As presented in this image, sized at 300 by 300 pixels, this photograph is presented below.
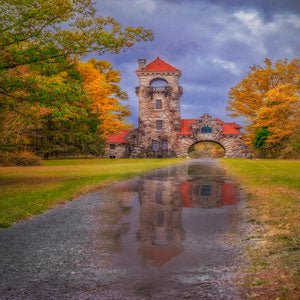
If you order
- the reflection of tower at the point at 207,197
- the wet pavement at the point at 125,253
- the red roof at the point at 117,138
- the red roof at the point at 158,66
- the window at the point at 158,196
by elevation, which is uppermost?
the red roof at the point at 158,66

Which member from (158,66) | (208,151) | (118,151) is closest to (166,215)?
(118,151)

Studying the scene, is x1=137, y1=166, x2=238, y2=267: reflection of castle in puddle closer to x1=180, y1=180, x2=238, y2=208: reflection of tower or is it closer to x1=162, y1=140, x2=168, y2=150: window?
x1=180, y1=180, x2=238, y2=208: reflection of tower

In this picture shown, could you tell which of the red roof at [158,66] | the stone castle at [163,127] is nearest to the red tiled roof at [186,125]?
the stone castle at [163,127]

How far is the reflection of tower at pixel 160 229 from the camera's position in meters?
3.88

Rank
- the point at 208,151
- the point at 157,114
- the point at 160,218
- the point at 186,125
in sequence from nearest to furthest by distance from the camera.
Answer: the point at 160,218 < the point at 157,114 < the point at 186,125 < the point at 208,151

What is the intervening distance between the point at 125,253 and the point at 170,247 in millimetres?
660

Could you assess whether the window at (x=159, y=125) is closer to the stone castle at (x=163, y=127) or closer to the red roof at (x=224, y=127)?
the stone castle at (x=163, y=127)

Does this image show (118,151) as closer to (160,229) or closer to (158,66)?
(158,66)

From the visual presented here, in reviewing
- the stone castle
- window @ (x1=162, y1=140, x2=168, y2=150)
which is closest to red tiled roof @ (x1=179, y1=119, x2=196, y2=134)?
the stone castle

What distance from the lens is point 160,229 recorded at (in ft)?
16.7

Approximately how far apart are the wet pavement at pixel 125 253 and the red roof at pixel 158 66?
47.1 m

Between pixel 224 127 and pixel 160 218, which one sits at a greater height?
pixel 224 127

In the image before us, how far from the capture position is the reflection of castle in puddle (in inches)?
156

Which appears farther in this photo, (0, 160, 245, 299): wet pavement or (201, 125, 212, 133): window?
(201, 125, 212, 133): window
